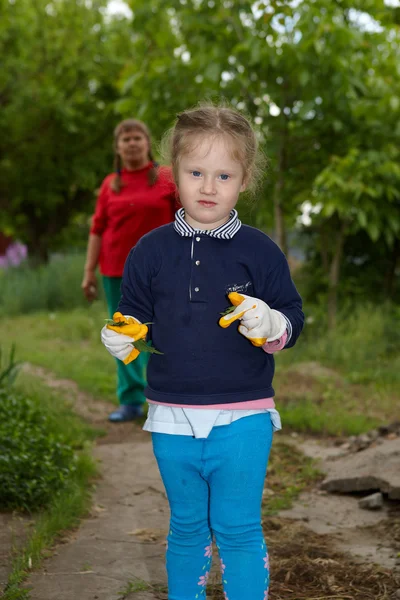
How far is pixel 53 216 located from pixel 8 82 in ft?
9.92

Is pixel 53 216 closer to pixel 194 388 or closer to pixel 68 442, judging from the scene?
pixel 68 442

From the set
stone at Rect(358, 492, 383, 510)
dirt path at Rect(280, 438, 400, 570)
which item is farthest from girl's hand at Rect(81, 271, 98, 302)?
stone at Rect(358, 492, 383, 510)

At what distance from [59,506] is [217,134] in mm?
2058

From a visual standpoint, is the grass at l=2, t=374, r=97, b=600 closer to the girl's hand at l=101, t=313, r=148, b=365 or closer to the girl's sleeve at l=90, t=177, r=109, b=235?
the girl's hand at l=101, t=313, r=148, b=365

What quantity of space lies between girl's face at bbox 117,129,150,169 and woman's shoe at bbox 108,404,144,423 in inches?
66.8

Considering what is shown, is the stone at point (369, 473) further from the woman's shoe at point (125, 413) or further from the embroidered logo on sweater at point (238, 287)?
the embroidered logo on sweater at point (238, 287)

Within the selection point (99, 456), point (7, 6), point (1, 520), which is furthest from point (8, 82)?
point (1, 520)

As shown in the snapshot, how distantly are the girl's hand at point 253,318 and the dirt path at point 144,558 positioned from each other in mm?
1137

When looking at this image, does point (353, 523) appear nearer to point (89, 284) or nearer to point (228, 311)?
point (228, 311)

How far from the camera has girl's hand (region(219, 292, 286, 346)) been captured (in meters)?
2.09

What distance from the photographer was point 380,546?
3.45 m

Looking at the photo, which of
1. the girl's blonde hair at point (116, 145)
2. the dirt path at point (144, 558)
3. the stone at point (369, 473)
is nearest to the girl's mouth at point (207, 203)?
the dirt path at point (144, 558)

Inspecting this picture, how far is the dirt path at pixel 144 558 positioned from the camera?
2842mm

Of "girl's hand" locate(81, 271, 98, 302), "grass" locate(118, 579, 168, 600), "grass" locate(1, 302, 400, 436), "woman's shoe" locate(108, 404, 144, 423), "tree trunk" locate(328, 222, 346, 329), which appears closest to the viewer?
"grass" locate(118, 579, 168, 600)
